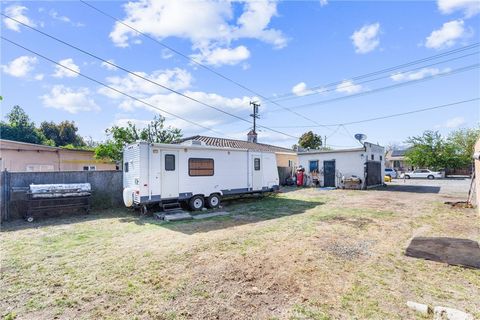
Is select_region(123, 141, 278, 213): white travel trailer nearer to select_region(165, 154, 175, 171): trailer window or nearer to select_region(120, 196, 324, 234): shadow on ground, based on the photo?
select_region(165, 154, 175, 171): trailer window

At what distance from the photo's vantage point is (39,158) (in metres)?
17.3

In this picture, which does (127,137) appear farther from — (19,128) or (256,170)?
(19,128)

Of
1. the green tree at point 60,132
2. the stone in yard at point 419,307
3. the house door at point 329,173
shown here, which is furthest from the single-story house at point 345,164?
the green tree at point 60,132

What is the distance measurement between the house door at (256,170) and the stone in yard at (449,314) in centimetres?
959

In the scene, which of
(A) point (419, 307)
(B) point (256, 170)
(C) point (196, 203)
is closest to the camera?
(A) point (419, 307)

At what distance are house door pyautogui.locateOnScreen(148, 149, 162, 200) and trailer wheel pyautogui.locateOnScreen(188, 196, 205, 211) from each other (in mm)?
1418

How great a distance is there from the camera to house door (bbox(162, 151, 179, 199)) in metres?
9.59

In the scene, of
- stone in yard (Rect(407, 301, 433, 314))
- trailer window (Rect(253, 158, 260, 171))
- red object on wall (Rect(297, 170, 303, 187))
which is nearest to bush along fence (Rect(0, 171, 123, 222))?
trailer window (Rect(253, 158, 260, 171))

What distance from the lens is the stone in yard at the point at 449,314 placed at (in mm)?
2973

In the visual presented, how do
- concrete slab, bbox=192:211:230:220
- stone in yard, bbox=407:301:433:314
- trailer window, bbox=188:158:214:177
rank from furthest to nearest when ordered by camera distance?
1. trailer window, bbox=188:158:214:177
2. concrete slab, bbox=192:211:230:220
3. stone in yard, bbox=407:301:433:314

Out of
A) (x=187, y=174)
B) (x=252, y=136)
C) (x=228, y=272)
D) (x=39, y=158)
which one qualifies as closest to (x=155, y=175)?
(x=187, y=174)

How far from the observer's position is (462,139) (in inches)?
1286

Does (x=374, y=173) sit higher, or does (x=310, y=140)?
(x=310, y=140)

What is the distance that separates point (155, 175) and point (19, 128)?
105 feet
